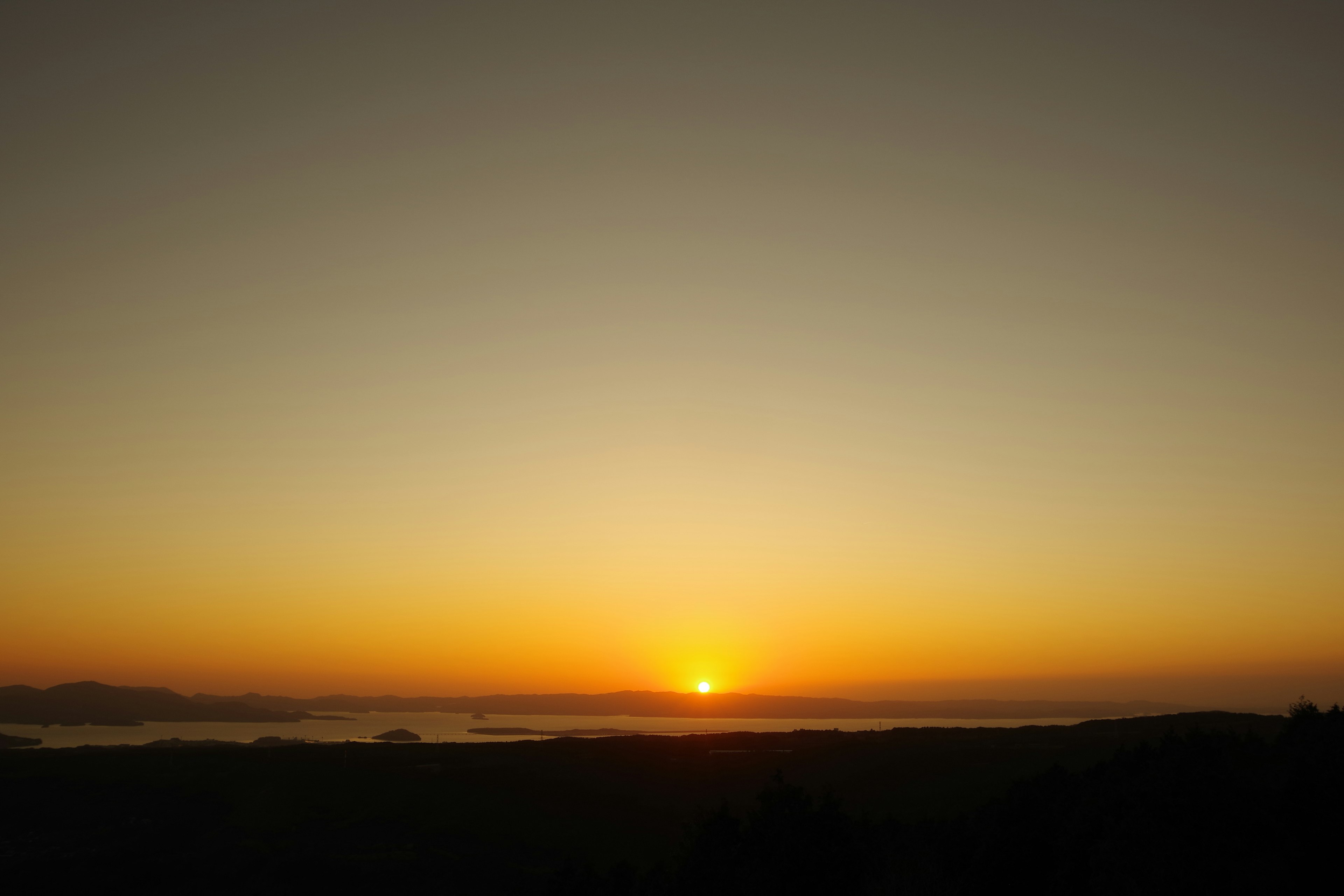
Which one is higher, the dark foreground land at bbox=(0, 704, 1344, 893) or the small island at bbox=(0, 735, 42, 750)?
the dark foreground land at bbox=(0, 704, 1344, 893)

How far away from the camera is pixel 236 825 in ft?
191

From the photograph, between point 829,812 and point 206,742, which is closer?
point 829,812

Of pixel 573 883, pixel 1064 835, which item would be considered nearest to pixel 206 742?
pixel 573 883

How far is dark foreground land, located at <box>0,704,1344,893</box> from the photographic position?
93.5 feet

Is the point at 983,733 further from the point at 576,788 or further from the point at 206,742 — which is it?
the point at 206,742

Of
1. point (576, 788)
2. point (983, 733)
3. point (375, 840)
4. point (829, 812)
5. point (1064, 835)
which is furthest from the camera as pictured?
point (983, 733)

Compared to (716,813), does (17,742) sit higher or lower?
lower

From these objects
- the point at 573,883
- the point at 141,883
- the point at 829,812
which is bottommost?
the point at 141,883

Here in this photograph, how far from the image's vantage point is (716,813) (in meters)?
30.8

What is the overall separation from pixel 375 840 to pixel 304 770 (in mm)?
18671

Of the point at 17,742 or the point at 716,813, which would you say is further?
the point at 17,742

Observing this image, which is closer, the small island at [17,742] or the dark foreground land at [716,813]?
the dark foreground land at [716,813]

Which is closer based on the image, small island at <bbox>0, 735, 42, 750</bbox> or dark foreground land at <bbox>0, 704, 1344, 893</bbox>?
dark foreground land at <bbox>0, 704, 1344, 893</bbox>

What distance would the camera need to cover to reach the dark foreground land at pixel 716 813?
2848 centimetres
